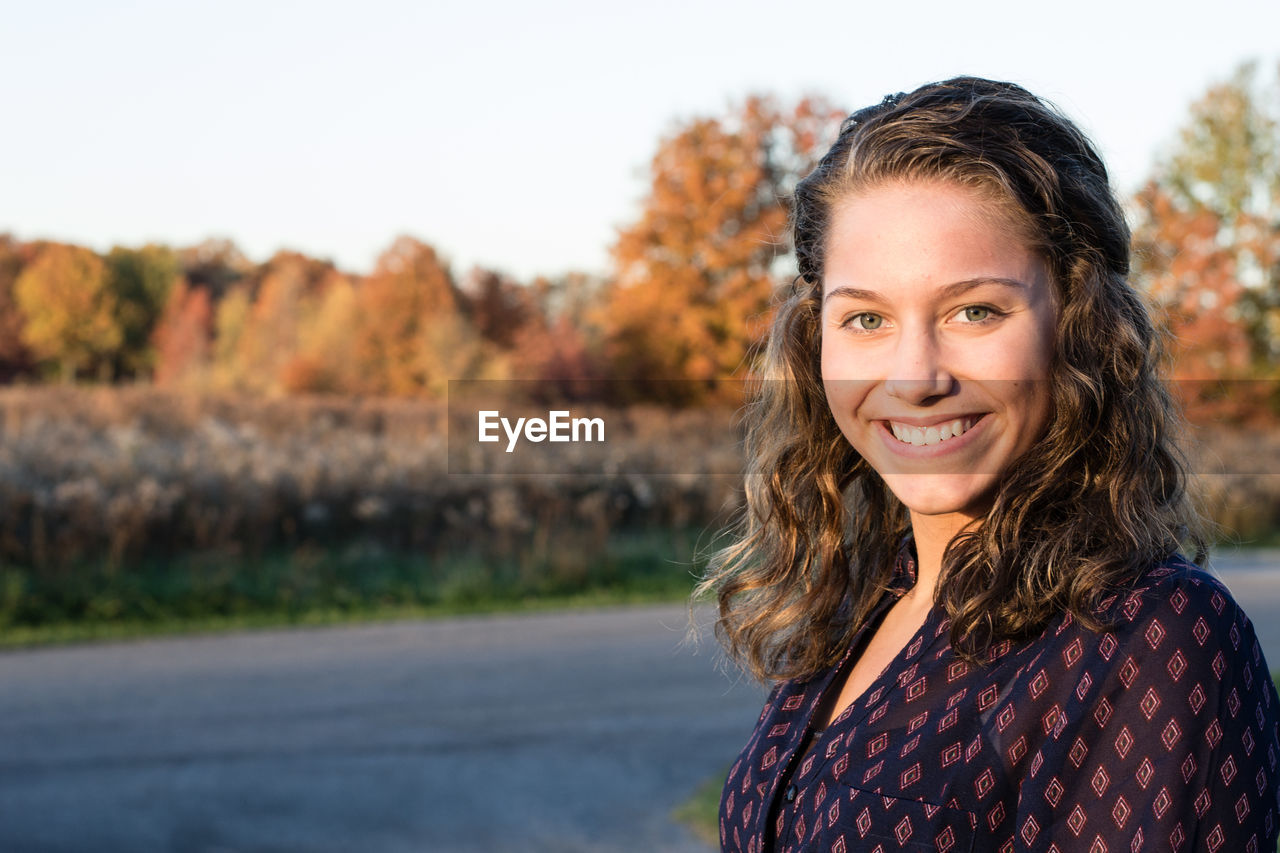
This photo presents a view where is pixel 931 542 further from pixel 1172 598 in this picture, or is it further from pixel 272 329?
pixel 272 329

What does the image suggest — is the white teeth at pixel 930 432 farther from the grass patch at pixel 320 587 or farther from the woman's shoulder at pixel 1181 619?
the grass patch at pixel 320 587

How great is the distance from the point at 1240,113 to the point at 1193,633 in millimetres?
29336

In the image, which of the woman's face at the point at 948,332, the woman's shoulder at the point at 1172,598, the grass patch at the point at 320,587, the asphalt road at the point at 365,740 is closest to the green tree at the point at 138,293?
the grass patch at the point at 320,587

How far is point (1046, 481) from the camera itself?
162 centimetres

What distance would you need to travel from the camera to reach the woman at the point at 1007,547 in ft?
4.43

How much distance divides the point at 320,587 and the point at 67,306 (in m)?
25.8

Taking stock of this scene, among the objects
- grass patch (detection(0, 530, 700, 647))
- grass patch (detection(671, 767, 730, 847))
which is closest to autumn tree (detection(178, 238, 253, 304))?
grass patch (detection(0, 530, 700, 647))

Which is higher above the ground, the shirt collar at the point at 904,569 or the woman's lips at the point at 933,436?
the woman's lips at the point at 933,436

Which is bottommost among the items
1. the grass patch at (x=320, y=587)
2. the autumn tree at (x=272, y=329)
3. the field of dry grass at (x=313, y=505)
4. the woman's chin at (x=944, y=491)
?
the grass patch at (x=320, y=587)

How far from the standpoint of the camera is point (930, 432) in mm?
1676

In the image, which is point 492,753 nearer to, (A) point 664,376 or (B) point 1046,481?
(B) point 1046,481

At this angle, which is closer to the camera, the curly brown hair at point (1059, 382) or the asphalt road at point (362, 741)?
the curly brown hair at point (1059, 382)

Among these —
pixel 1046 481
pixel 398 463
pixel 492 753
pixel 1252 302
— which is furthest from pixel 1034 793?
pixel 1252 302

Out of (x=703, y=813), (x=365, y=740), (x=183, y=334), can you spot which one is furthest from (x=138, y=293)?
(x=703, y=813)
